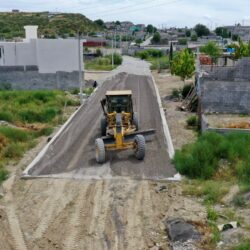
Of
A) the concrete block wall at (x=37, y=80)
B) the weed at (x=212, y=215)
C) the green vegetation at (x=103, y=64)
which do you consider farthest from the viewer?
the green vegetation at (x=103, y=64)

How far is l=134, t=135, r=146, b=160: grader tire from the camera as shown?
16688 mm

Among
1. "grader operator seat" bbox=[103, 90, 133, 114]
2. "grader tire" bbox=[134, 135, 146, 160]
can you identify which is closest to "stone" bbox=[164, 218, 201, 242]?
"grader tire" bbox=[134, 135, 146, 160]

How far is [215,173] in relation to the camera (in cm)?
1533

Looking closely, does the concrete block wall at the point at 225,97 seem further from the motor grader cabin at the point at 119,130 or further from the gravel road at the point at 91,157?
the motor grader cabin at the point at 119,130

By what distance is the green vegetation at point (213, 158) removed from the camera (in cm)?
1527

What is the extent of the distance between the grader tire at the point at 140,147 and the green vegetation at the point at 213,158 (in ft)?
4.04

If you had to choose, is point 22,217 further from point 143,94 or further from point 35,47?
point 35,47

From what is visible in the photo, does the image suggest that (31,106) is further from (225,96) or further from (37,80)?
(225,96)

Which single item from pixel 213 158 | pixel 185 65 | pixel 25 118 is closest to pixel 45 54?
pixel 185 65

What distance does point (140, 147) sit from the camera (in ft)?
54.7

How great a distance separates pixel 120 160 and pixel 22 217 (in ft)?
18.1

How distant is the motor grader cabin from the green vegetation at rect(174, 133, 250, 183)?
5.32ft

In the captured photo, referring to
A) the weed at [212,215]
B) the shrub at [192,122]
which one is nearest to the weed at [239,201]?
the weed at [212,215]

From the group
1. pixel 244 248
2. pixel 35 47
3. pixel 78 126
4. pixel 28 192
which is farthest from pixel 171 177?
pixel 35 47
